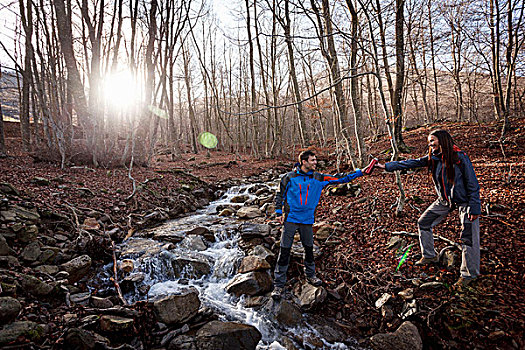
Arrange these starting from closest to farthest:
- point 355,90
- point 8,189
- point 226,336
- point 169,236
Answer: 1. point 226,336
2. point 8,189
3. point 169,236
4. point 355,90

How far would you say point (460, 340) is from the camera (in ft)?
9.65

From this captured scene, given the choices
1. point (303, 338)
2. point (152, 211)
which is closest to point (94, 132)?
point (152, 211)

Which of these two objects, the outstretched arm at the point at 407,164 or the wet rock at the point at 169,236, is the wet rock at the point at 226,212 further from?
the outstretched arm at the point at 407,164

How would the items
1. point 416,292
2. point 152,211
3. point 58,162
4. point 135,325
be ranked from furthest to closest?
1. point 58,162
2. point 152,211
3. point 416,292
4. point 135,325

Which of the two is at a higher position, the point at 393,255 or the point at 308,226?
the point at 308,226

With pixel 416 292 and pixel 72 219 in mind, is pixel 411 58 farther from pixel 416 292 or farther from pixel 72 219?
pixel 72 219

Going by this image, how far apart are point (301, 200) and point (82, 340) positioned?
331cm

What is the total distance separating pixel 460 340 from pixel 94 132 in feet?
39.3

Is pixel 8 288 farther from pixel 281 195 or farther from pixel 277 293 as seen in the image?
pixel 281 195

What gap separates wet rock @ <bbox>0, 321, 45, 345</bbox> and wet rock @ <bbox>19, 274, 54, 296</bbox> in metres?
0.78

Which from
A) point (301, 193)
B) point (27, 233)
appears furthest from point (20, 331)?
point (301, 193)

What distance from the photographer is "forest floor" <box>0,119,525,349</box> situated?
3053 mm

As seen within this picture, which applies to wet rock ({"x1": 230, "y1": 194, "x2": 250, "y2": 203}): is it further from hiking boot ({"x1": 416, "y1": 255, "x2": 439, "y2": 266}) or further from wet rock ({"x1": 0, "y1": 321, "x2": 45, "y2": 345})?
wet rock ({"x1": 0, "y1": 321, "x2": 45, "y2": 345})

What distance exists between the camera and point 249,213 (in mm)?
8008
